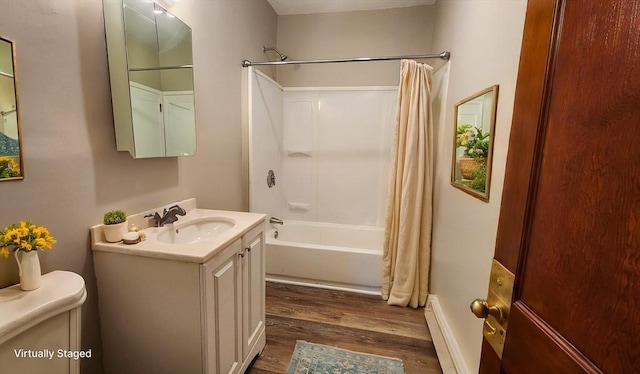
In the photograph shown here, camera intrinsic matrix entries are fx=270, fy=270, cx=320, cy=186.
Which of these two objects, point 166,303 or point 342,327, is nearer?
point 166,303

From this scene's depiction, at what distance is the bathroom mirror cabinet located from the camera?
3.92 ft

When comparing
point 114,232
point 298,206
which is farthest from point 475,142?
point 298,206

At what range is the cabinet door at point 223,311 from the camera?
114 centimetres

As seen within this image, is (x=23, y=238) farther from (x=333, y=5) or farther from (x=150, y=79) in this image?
(x=333, y=5)

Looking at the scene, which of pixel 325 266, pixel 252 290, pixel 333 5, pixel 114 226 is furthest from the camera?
pixel 333 5

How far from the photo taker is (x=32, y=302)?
777mm

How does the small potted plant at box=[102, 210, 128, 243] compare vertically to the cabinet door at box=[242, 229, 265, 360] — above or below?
above

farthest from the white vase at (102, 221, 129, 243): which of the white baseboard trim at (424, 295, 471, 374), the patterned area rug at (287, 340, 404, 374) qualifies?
the white baseboard trim at (424, 295, 471, 374)

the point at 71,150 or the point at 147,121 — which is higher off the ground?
the point at 147,121

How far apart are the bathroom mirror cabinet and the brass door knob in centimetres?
146

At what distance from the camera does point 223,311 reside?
4.10ft

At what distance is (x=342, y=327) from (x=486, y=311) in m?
1.53

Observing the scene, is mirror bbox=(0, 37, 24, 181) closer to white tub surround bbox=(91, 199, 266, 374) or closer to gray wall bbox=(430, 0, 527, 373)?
white tub surround bbox=(91, 199, 266, 374)

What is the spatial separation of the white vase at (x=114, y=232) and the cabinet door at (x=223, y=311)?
1.46 feet
